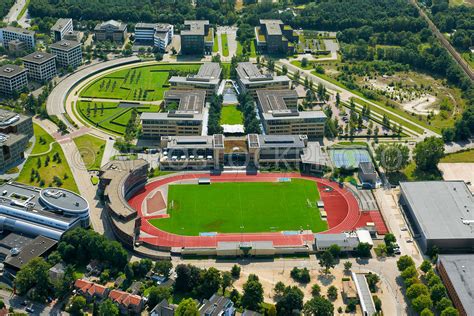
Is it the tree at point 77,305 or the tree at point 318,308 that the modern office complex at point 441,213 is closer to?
the tree at point 318,308

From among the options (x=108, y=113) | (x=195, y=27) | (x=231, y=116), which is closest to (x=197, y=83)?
(x=231, y=116)

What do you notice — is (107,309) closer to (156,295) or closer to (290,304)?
(156,295)

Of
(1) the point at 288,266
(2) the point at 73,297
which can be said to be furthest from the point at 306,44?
(2) the point at 73,297

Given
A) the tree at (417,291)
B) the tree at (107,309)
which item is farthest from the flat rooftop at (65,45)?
the tree at (417,291)

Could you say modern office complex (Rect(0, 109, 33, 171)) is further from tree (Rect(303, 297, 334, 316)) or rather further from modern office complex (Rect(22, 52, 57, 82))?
tree (Rect(303, 297, 334, 316))

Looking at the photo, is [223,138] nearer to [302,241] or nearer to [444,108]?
[302,241]

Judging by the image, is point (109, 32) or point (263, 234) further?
point (109, 32)
